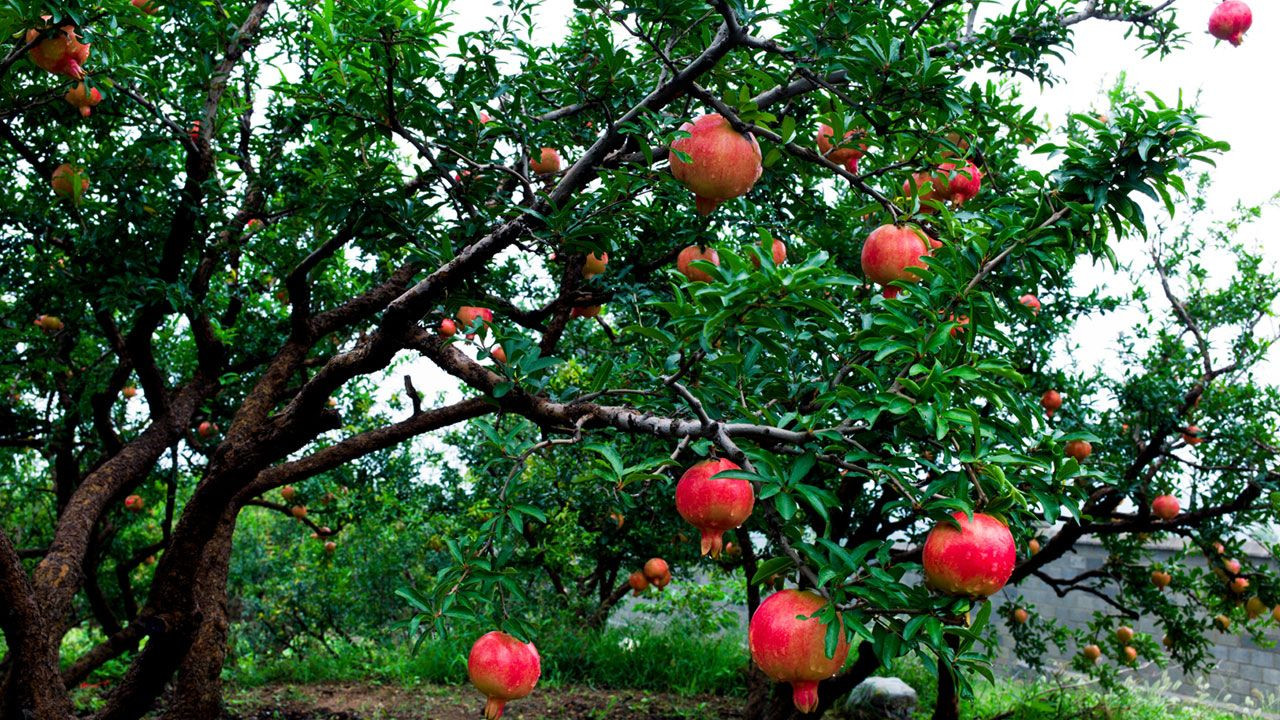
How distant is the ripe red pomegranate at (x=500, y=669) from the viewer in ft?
6.98

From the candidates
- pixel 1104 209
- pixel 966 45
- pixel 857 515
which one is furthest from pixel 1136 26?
pixel 857 515

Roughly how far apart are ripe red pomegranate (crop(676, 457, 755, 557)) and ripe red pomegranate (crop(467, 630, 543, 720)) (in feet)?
2.03

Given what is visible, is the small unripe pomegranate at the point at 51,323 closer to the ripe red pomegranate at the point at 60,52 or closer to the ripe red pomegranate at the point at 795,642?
the ripe red pomegranate at the point at 60,52

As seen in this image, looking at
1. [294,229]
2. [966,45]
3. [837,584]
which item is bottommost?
[837,584]

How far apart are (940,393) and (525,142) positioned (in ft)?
4.72

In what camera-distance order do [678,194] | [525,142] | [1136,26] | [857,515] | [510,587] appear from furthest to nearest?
[857,515] < [1136,26] < [678,194] < [525,142] < [510,587]

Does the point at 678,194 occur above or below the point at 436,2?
below

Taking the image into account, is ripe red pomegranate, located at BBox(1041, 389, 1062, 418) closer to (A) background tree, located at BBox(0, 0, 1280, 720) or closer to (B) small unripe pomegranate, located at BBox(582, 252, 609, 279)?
(A) background tree, located at BBox(0, 0, 1280, 720)

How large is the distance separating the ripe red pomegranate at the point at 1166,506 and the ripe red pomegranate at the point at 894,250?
4345mm

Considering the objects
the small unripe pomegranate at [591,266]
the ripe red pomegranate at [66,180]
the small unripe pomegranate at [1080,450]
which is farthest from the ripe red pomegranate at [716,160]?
the small unripe pomegranate at [1080,450]

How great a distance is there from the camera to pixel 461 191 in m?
2.58

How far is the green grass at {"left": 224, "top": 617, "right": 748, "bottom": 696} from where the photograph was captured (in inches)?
283

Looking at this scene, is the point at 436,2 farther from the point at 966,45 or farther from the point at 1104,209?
the point at 1104,209

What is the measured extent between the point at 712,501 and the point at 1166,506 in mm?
4844
